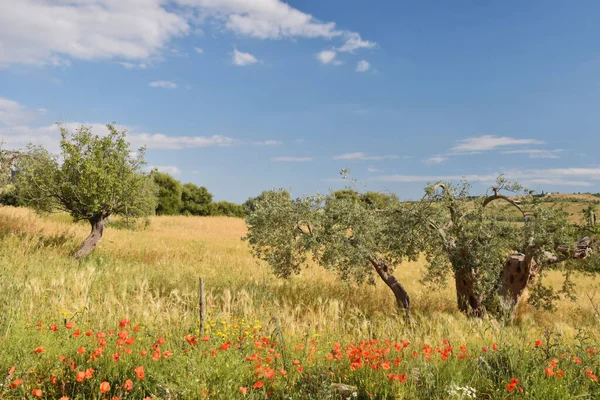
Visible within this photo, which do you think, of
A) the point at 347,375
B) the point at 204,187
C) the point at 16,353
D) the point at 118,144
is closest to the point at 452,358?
the point at 347,375

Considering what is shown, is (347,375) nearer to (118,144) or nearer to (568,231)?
(568,231)

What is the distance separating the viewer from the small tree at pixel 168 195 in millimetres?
57938

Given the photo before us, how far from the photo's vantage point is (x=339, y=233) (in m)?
11.5

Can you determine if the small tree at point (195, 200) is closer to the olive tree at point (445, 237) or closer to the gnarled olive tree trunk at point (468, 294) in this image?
the olive tree at point (445, 237)

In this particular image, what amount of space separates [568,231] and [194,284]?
37.8 feet

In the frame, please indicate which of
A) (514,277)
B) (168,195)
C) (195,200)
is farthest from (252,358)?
(195,200)

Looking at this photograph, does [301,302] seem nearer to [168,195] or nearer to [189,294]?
[189,294]

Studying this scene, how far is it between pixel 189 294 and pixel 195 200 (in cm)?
5579

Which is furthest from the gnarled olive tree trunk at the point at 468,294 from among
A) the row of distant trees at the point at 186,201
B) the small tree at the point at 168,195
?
the small tree at the point at 168,195

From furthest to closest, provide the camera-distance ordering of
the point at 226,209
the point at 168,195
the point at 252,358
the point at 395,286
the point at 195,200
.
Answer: the point at 226,209
the point at 195,200
the point at 168,195
the point at 395,286
the point at 252,358

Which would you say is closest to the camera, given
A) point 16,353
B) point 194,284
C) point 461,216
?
point 16,353

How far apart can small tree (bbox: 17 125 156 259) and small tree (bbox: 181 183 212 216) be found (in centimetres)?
4332

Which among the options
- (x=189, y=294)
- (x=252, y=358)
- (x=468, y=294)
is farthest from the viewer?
(x=468, y=294)

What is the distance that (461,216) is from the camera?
11984 millimetres
